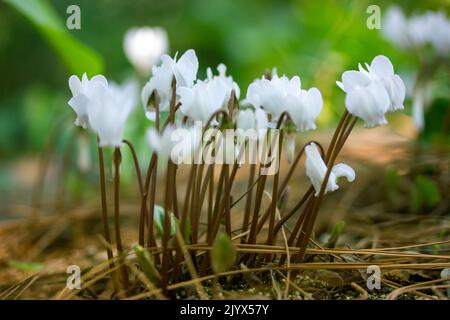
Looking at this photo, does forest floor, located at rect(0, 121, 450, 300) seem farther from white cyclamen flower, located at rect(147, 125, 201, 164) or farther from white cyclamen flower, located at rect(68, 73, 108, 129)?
white cyclamen flower, located at rect(68, 73, 108, 129)

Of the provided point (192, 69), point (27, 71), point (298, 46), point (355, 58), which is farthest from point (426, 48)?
point (27, 71)

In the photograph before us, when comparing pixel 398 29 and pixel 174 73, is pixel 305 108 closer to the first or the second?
pixel 174 73

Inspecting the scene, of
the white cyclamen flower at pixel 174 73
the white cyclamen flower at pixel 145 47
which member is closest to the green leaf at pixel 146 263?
the white cyclamen flower at pixel 174 73

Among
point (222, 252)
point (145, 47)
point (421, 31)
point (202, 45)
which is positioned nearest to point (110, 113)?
point (222, 252)

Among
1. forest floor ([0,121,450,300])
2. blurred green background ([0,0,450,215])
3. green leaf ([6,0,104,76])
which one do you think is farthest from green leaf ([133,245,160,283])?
blurred green background ([0,0,450,215])

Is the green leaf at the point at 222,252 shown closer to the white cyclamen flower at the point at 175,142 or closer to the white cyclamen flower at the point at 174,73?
the white cyclamen flower at the point at 175,142
